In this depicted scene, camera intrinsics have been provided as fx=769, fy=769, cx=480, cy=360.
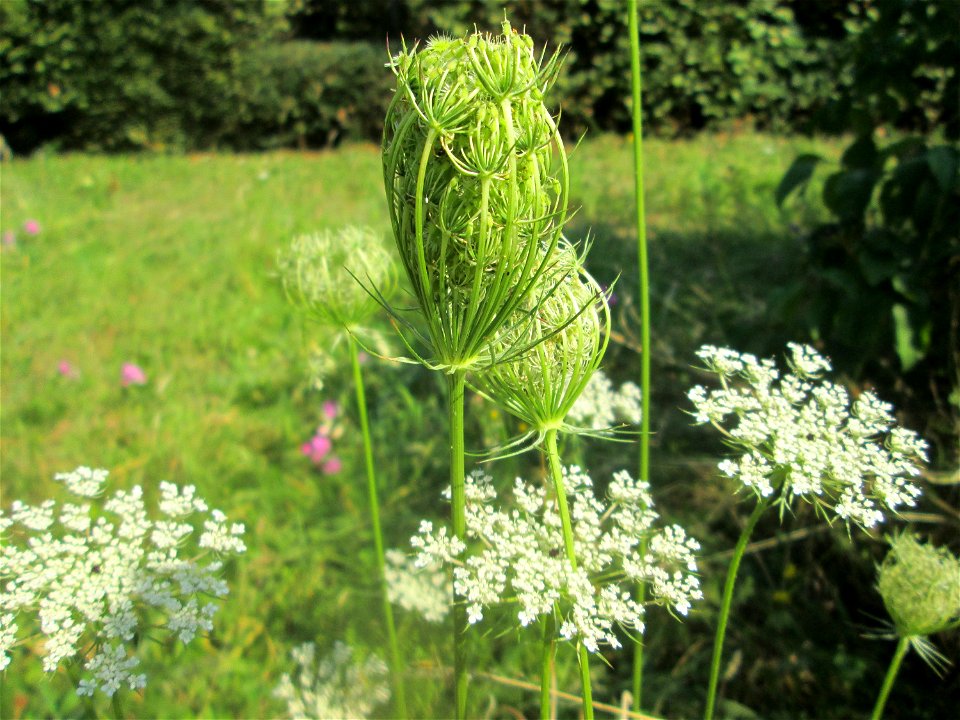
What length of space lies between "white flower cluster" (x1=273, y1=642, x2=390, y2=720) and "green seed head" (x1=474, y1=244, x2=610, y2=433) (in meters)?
0.54

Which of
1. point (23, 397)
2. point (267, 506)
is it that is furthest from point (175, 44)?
point (267, 506)

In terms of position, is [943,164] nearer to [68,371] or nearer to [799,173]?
[799,173]

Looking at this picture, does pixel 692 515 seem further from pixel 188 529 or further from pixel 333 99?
pixel 333 99

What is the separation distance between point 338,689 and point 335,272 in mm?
704

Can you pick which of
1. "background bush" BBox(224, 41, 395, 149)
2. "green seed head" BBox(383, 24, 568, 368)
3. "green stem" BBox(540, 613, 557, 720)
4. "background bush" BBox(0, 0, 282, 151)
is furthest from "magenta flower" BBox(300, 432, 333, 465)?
"background bush" BBox(0, 0, 282, 151)

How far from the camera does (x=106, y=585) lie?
2.95ft

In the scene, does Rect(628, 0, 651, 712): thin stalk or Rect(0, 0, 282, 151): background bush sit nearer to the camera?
Rect(628, 0, 651, 712): thin stalk

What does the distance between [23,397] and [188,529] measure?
2978 mm

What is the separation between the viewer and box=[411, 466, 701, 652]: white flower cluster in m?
0.78

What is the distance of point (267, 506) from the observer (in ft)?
9.06

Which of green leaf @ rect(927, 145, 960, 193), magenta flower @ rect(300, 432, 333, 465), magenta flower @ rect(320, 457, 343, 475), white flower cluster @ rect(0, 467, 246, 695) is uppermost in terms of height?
green leaf @ rect(927, 145, 960, 193)

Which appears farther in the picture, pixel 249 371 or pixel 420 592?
pixel 249 371

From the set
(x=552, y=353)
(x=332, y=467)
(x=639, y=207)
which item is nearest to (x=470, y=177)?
(x=552, y=353)

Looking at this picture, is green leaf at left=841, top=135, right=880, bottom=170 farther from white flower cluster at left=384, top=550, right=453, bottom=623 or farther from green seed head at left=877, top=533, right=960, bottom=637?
white flower cluster at left=384, top=550, right=453, bottom=623
